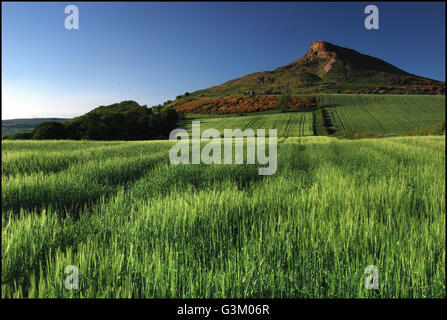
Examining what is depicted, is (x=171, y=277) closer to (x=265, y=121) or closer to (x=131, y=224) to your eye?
(x=131, y=224)

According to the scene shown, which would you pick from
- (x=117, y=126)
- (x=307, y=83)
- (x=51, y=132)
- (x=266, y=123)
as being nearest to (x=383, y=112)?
(x=266, y=123)

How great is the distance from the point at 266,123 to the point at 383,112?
96.3ft

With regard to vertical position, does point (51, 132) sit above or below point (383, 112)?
below

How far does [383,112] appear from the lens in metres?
44.1

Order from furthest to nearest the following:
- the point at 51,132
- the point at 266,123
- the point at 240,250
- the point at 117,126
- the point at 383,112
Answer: the point at 383,112 → the point at 266,123 → the point at 51,132 → the point at 117,126 → the point at 240,250

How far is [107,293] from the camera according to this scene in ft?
3.64

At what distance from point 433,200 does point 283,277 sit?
88.3 inches

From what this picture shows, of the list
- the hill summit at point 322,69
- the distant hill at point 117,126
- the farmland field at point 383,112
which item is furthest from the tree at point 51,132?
the farmland field at point 383,112

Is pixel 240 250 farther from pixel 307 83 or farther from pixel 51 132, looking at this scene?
pixel 51 132

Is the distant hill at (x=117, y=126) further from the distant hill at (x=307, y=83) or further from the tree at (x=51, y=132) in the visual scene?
the distant hill at (x=307, y=83)

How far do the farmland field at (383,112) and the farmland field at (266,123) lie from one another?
6.12 m

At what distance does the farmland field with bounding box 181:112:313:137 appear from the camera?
2905 cm

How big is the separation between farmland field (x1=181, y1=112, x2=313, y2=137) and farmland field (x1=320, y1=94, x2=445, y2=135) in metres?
6.12

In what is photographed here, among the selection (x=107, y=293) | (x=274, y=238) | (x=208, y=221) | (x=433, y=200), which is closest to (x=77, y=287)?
(x=107, y=293)
